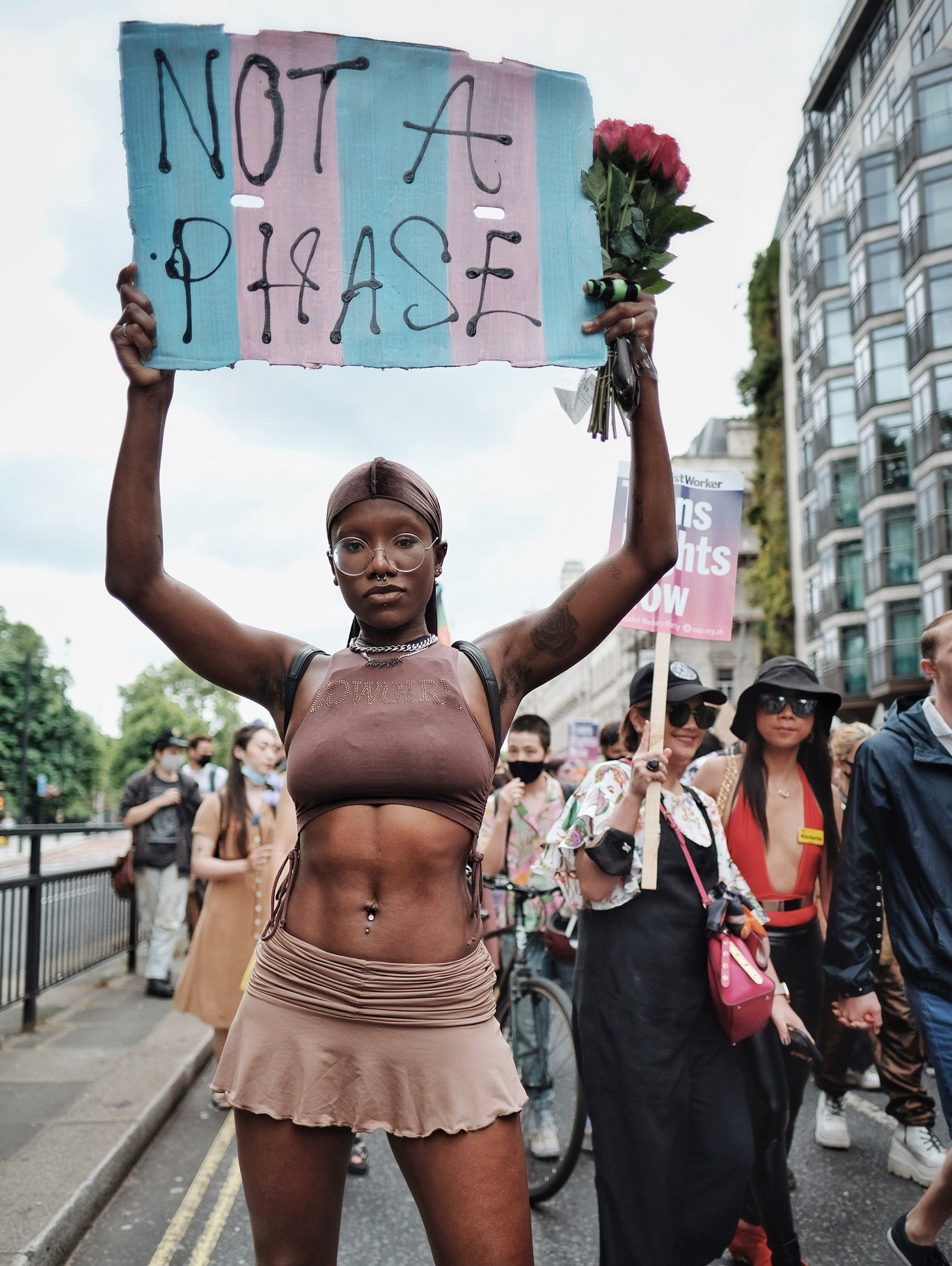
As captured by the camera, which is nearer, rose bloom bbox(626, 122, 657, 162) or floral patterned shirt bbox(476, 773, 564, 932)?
rose bloom bbox(626, 122, 657, 162)

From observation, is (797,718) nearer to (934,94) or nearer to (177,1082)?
(177,1082)

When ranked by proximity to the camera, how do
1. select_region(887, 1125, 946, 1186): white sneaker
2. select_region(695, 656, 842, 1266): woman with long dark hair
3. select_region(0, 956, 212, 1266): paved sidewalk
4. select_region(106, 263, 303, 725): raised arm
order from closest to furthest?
select_region(106, 263, 303, 725): raised arm, select_region(0, 956, 212, 1266): paved sidewalk, select_region(695, 656, 842, 1266): woman with long dark hair, select_region(887, 1125, 946, 1186): white sneaker

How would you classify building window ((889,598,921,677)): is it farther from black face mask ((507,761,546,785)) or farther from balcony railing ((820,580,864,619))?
black face mask ((507,761,546,785))

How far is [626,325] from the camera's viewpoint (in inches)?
104

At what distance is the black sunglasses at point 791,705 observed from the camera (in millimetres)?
4863

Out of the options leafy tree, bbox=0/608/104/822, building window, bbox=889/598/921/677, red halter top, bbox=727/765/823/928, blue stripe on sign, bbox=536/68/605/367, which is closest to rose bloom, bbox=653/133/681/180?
blue stripe on sign, bbox=536/68/605/367

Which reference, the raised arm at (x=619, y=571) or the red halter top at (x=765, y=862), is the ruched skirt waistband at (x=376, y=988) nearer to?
the raised arm at (x=619, y=571)

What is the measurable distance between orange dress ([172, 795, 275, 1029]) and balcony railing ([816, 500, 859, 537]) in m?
37.7

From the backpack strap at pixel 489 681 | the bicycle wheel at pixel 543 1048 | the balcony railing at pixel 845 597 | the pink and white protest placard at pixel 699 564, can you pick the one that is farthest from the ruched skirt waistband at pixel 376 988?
the balcony railing at pixel 845 597

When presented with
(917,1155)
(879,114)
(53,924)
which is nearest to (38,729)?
(879,114)

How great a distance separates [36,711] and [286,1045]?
5808 centimetres

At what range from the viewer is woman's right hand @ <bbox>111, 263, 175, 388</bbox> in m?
2.61

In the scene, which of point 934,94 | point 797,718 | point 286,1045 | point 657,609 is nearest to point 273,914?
point 286,1045

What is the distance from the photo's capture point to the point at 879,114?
37062 millimetres
